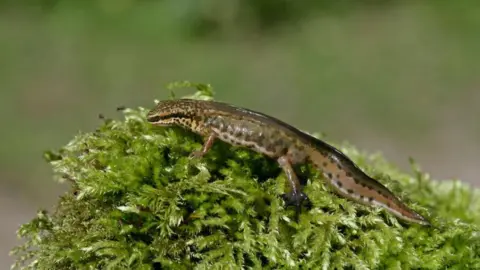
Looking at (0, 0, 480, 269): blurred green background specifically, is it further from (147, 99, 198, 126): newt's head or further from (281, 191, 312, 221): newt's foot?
(281, 191, 312, 221): newt's foot

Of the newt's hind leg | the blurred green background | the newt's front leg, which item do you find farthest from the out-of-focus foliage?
the newt's hind leg

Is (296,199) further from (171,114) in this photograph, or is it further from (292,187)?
(171,114)

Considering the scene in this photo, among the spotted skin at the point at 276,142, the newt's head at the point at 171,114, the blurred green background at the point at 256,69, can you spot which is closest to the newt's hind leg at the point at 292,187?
→ the spotted skin at the point at 276,142

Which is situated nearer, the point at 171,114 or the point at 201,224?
the point at 201,224

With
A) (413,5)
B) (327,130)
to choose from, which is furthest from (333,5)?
(327,130)

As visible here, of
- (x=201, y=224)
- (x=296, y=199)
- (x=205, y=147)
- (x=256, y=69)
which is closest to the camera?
(x=201, y=224)

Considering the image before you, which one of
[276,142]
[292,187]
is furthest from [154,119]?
[292,187]
